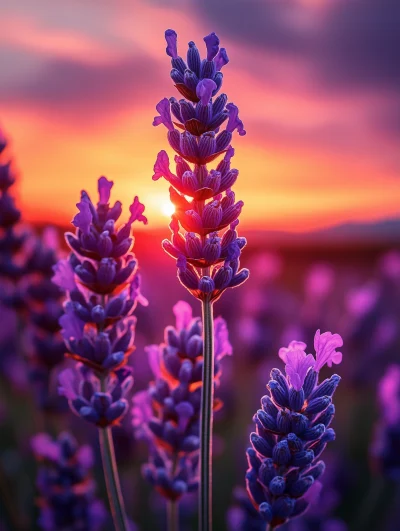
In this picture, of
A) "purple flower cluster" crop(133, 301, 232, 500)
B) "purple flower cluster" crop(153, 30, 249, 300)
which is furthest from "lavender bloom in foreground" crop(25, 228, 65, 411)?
"purple flower cluster" crop(153, 30, 249, 300)

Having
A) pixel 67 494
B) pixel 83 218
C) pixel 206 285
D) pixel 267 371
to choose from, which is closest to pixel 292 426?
pixel 206 285

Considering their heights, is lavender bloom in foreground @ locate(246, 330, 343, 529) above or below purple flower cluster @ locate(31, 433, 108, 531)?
above

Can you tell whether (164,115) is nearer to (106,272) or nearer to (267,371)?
(106,272)

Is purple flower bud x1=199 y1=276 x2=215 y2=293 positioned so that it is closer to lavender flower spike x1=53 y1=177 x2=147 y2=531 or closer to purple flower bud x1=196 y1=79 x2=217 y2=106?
lavender flower spike x1=53 y1=177 x2=147 y2=531

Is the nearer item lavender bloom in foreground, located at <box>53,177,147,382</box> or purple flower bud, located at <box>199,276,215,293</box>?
purple flower bud, located at <box>199,276,215,293</box>

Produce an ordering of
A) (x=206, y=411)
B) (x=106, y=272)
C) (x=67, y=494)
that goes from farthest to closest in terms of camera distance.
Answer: (x=67, y=494), (x=106, y=272), (x=206, y=411)

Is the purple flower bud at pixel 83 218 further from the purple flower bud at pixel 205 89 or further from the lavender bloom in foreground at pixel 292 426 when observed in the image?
the lavender bloom in foreground at pixel 292 426

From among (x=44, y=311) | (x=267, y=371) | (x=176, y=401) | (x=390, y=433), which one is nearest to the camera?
(x=176, y=401)

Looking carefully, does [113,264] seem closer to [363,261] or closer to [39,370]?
[39,370]
